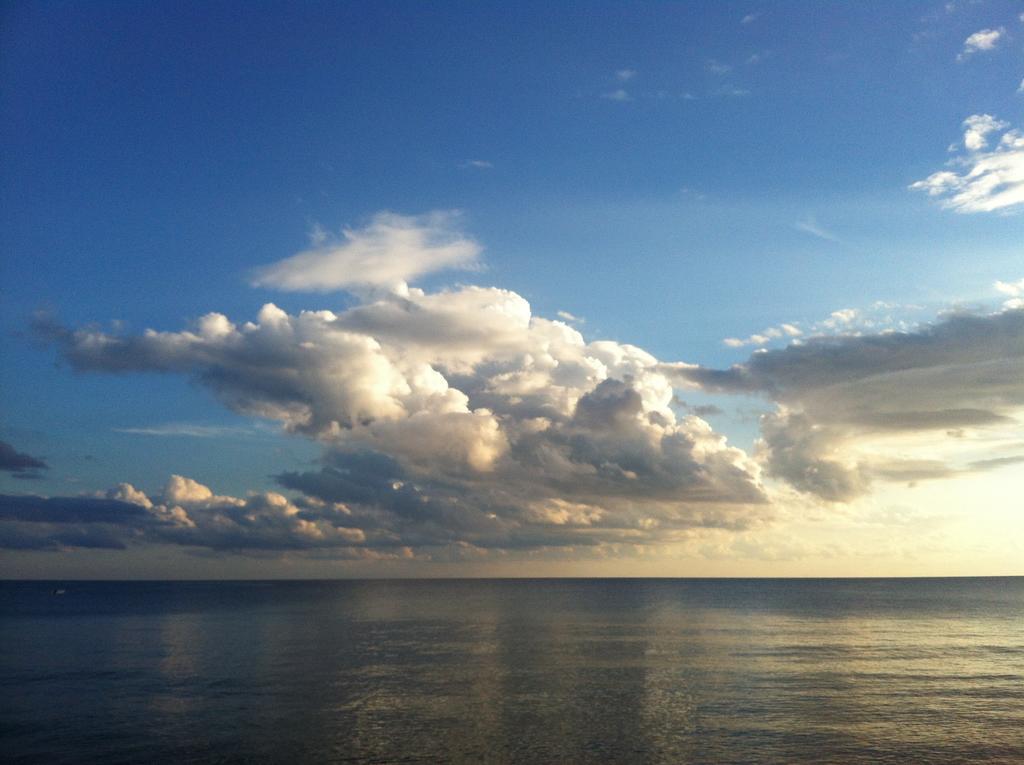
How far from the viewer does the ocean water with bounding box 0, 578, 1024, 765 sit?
2003 inches

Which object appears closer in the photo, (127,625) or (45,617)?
(127,625)

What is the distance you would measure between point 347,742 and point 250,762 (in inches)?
271

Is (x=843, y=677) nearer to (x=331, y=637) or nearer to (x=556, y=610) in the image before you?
(x=331, y=637)

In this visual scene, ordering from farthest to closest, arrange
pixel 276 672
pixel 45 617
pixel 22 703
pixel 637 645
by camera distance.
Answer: pixel 45 617 < pixel 637 645 < pixel 276 672 < pixel 22 703

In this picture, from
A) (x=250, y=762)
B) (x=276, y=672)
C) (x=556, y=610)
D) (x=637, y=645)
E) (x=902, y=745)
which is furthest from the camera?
(x=556, y=610)

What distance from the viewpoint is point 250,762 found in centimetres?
4753

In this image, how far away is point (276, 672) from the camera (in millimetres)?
80812

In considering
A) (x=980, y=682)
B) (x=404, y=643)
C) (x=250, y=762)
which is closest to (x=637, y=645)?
(x=404, y=643)

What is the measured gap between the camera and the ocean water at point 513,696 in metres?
50.9

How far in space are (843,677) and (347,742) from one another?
171ft

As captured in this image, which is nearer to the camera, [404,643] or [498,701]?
[498,701]

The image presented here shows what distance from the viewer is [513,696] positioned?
220 feet

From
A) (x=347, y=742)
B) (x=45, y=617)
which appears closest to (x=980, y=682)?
(x=347, y=742)

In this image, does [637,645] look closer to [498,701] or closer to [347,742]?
[498,701]
